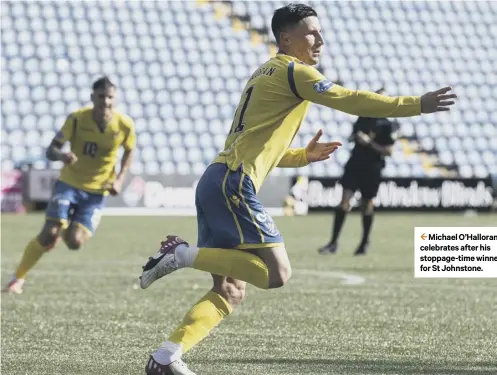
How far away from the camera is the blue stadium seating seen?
2581 centimetres

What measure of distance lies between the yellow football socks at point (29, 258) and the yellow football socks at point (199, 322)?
462cm

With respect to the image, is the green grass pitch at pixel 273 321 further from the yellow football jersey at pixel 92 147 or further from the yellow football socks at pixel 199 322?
the yellow football jersey at pixel 92 147

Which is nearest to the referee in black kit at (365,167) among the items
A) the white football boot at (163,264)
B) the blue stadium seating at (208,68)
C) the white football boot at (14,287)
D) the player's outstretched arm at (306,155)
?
the white football boot at (14,287)

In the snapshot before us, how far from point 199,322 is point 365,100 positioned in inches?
50.2

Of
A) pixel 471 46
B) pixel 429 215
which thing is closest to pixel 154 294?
pixel 429 215

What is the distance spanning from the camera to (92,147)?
9969 mm

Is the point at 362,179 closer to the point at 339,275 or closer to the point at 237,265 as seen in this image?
the point at 339,275

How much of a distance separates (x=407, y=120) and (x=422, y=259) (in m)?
20.7

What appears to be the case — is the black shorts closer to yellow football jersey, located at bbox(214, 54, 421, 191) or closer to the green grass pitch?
the green grass pitch

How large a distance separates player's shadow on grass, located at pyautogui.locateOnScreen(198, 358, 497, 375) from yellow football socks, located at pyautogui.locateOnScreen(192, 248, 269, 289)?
660mm

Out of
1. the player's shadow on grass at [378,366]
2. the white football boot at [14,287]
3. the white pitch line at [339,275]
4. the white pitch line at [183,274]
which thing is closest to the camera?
the player's shadow on grass at [378,366]

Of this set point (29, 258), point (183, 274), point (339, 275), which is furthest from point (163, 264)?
point (183, 274)

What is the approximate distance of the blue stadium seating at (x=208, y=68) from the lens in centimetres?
2581

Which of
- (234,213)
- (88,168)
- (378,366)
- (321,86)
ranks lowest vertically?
(378,366)
